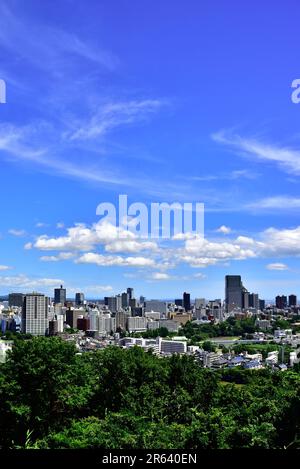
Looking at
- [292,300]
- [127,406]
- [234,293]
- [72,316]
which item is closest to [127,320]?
[72,316]

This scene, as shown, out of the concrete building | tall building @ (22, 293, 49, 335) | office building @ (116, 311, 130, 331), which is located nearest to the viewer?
the concrete building

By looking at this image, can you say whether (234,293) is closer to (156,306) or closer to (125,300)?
(156,306)

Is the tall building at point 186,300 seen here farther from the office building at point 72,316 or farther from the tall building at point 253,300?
the office building at point 72,316

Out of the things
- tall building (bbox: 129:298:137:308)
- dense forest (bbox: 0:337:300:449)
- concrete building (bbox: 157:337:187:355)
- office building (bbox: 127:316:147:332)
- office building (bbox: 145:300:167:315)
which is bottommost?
concrete building (bbox: 157:337:187:355)

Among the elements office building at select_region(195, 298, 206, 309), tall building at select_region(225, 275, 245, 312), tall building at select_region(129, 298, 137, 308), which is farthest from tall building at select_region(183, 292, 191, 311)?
tall building at select_region(129, 298, 137, 308)

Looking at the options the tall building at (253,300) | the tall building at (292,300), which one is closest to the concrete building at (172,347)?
the tall building at (253,300)

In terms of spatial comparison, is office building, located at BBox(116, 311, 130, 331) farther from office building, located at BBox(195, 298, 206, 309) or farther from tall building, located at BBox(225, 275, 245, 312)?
tall building, located at BBox(225, 275, 245, 312)

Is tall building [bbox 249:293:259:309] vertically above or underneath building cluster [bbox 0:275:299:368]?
above
